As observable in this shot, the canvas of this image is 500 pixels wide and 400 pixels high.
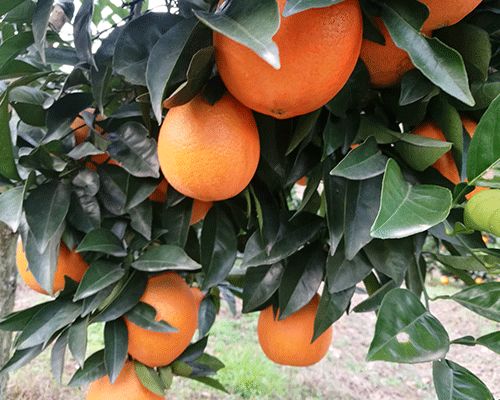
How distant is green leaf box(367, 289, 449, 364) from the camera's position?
0.34 metres

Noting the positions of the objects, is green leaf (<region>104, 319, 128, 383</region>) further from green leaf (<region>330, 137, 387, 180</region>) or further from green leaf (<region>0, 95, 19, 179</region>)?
green leaf (<region>330, 137, 387, 180</region>)

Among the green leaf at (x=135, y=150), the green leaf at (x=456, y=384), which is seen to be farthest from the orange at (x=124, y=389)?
the green leaf at (x=456, y=384)

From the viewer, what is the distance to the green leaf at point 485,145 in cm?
36

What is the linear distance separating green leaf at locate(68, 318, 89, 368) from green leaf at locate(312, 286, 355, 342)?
281mm

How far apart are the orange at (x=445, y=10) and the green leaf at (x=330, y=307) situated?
0.31 metres

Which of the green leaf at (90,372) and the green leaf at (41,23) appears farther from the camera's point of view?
the green leaf at (90,372)

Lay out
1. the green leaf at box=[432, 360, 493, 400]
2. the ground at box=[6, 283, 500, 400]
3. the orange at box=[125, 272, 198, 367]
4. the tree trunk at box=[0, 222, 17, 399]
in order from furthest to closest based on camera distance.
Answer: the ground at box=[6, 283, 500, 400] < the tree trunk at box=[0, 222, 17, 399] < the orange at box=[125, 272, 198, 367] < the green leaf at box=[432, 360, 493, 400]

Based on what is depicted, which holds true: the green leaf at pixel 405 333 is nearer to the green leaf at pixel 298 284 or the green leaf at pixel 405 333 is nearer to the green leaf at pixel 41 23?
the green leaf at pixel 298 284

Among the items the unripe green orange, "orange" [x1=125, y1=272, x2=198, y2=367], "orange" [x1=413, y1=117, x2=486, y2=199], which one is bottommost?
"orange" [x1=125, y1=272, x2=198, y2=367]

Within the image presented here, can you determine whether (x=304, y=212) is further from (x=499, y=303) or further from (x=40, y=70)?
(x=40, y=70)

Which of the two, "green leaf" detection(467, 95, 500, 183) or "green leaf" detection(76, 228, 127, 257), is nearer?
"green leaf" detection(467, 95, 500, 183)

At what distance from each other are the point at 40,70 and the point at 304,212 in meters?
0.38

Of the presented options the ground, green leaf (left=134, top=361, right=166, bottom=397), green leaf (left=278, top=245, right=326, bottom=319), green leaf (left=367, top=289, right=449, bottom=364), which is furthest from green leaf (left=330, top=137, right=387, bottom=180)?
the ground

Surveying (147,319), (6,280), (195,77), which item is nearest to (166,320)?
(147,319)
